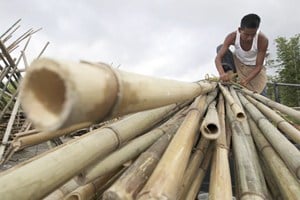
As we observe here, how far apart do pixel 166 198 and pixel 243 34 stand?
2.28m

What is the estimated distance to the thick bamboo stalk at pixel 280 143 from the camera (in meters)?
1.11

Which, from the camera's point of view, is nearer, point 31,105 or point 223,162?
point 31,105

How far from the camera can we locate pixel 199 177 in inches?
50.4

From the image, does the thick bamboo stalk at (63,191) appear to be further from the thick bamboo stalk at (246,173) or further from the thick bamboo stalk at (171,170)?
the thick bamboo stalk at (246,173)

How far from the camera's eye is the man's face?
8.96 ft

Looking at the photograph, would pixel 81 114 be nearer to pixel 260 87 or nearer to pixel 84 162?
pixel 84 162

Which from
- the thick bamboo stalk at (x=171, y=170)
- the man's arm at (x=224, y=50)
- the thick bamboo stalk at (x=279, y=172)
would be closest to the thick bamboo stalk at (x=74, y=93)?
the thick bamboo stalk at (x=171, y=170)

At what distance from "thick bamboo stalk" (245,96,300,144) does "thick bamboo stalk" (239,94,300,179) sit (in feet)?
0.15

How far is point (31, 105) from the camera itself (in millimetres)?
516

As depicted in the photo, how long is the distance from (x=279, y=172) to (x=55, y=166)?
2.54ft

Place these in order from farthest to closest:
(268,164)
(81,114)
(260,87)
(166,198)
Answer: (260,87)
(268,164)
(166,198)
(81,114)

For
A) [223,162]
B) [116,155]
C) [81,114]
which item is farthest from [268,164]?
[81,114]

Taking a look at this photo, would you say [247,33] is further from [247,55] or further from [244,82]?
[244,82]

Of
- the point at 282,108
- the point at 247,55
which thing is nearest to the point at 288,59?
the point at 247,55
